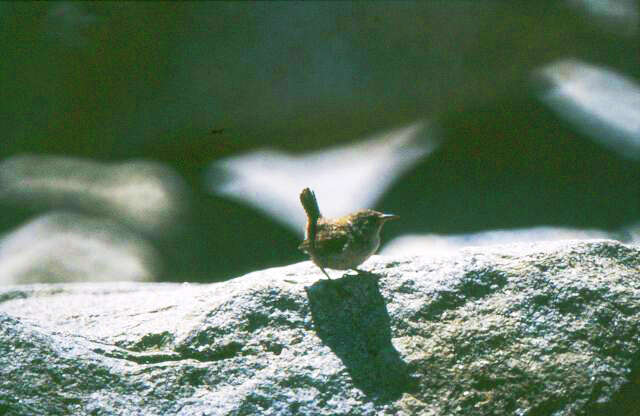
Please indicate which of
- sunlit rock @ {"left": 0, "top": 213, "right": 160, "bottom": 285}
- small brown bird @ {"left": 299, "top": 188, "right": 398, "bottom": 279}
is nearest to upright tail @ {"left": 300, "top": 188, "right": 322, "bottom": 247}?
small brown bird @ {"left": 299, "top": 188, "right": 398, "bottom": 279}

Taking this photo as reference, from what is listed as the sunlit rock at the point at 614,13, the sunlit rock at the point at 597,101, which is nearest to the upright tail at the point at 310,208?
the sunlit rock at the point at 597,101

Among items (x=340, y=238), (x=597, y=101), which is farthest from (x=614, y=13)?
(x=340, y=238)

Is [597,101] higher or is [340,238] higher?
[597,101]

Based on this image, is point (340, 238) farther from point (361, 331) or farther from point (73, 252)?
point (73, 252)

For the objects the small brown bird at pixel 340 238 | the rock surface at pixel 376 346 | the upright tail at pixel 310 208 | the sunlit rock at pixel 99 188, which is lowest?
the rock surface at pixel 376 346

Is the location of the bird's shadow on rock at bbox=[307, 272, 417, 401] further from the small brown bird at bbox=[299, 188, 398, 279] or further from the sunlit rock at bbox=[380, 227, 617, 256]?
the sunlit rock at bbox=[380, 227, 617, 256]

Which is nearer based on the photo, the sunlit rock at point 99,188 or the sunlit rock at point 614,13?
the sunlit rock at point 99,188

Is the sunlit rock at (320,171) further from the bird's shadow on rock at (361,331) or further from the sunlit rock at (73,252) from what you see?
the bird's shadow on rock at (361,331)

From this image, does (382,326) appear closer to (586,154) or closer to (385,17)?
(586,154)
